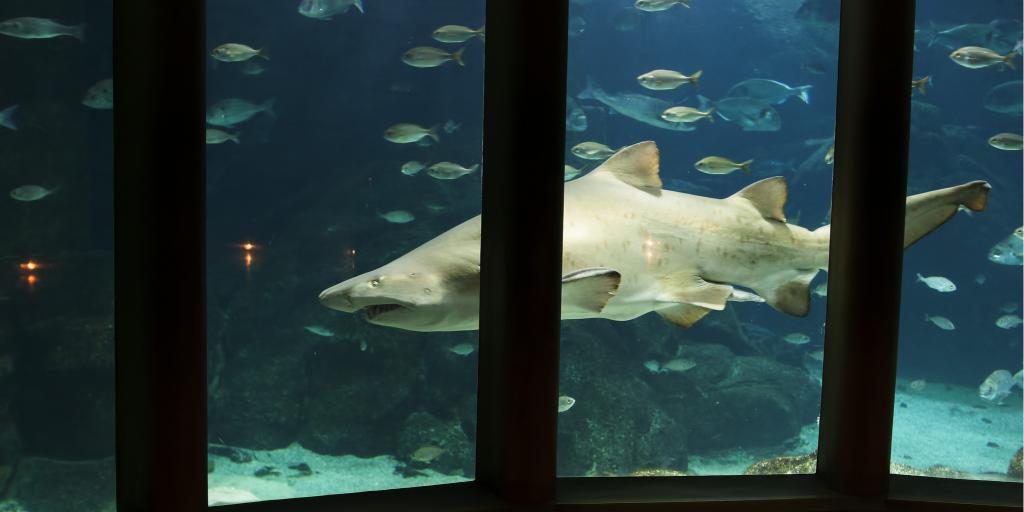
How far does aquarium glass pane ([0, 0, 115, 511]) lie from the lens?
7469 millimetres

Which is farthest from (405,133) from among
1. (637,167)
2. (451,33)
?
(637,167)

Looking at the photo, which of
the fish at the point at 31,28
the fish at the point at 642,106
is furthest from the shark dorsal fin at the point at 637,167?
A: the fish at the point at 642,106

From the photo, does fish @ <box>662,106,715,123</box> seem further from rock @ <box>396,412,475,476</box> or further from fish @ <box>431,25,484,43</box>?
rock @ <box>396,412,475,476</box>

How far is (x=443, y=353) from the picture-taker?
31.5ft

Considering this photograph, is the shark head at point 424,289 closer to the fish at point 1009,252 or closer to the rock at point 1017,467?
the rock at point 1017,467

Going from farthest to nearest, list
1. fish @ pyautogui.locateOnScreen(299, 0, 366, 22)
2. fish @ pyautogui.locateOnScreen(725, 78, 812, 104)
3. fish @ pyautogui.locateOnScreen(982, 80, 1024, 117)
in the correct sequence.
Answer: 1. fish @ pyautogui.locateOnScreen(725, 78, 812, 104)
2. fish @ pyautogui.locateOnScreen(982, 80, 1024, 117)
3. fish @ pyautogui.locateOnScreen(299, 0, 366, 22)

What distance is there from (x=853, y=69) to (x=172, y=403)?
2.07 meters

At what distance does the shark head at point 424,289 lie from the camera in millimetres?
2070

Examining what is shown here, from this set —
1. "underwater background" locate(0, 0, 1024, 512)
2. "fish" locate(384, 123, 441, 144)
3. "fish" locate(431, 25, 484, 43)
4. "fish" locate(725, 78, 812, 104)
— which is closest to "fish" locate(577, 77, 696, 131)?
"underwater background" locate(0, 0, 1024, 512)

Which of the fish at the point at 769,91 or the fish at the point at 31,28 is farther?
the fish at the point at 769,91

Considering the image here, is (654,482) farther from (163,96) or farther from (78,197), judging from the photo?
(78,197)

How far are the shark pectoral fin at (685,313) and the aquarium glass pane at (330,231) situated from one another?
2192 millimetres

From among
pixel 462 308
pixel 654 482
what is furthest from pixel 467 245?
pixel 654 482

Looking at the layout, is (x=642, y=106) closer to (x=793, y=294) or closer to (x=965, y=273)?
(x=793, y=294)
